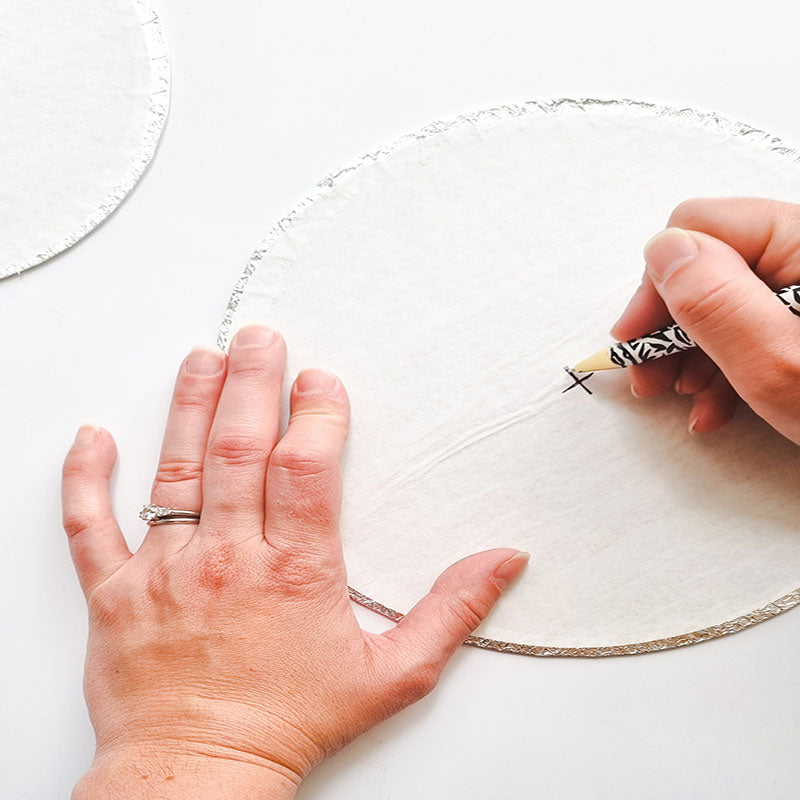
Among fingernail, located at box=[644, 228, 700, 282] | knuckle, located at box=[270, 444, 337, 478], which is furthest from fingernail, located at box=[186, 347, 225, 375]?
fingernail, located at box=[644, 228, 700, 282]

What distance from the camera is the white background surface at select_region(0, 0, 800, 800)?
871mm

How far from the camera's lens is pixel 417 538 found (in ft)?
2.90

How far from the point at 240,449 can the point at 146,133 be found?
0.40 m

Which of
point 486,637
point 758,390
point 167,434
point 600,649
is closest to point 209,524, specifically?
point 167,434

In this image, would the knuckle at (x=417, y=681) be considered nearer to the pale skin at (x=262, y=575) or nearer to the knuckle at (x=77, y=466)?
the pale skin at (x=262, y=575)

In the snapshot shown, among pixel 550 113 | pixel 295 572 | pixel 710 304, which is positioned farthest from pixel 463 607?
pixel 550 113

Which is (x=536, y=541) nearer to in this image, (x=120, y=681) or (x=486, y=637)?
(x=486, y=637)

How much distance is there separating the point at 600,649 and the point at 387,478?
0.99 feet

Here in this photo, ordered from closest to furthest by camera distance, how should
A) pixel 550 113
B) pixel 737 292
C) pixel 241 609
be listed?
pixel 737 292, pixel 241 609, pixel 550 113

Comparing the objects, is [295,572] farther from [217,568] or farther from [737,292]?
[737,292]

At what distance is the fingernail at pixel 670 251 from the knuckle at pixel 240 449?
0.43 meters

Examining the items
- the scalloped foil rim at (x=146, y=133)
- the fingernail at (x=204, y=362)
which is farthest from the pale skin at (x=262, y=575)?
the scalloped foil rim at (x=146, y=133)

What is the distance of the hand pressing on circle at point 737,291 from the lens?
70 centimetres

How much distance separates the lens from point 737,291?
70 cm
